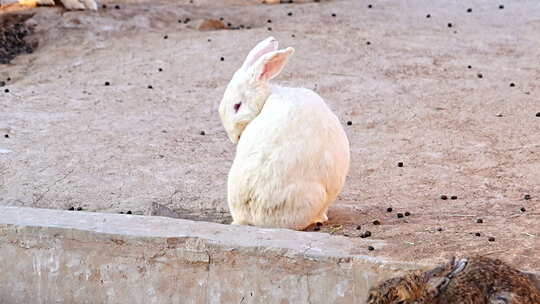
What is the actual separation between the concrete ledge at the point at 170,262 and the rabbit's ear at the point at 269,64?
3.41 feet

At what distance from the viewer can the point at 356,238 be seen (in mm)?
5699

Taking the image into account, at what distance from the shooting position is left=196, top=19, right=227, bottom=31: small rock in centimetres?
1376

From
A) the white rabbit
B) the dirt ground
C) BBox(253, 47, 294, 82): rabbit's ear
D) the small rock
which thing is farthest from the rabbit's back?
the small rock

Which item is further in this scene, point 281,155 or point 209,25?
point 209,25

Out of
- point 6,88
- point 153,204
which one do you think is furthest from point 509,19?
point 153,204

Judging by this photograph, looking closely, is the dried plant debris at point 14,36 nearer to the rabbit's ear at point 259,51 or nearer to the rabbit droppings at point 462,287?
the rabbit's ear at point 259,51

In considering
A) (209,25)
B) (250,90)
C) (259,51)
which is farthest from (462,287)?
(209,25)

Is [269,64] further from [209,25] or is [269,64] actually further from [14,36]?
[14,36]

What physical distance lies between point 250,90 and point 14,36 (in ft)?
25.5

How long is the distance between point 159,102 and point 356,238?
5.51m

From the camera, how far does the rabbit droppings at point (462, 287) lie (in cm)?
446

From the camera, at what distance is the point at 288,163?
6.15 meters

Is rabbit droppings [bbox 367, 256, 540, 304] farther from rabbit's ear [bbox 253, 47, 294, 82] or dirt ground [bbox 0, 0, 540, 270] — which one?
rabbit's ear [bbox 253, 47, 294, 82]

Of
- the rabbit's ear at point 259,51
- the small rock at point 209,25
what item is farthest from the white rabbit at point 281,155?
the small rock at point 209,25
